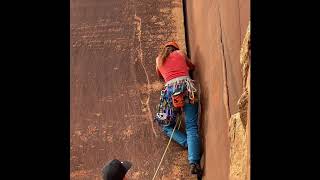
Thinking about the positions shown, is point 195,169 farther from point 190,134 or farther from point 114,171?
point 114,171

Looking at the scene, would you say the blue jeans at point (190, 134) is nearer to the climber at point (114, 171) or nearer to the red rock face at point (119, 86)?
the red rock face at point (119, 86)

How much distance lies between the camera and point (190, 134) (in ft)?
16.0

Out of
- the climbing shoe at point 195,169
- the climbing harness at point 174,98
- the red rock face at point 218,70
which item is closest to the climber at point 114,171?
the red rock face at point 218,70

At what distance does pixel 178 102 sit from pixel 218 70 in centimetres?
60

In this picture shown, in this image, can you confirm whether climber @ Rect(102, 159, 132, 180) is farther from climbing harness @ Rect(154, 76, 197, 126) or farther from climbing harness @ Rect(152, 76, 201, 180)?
climbing harness @ Rect(154, 76, 197, 126)

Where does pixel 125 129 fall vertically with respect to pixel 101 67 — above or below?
below

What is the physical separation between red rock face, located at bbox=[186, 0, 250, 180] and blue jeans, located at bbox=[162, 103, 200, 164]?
0.07 m

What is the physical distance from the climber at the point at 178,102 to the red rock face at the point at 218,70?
93mm

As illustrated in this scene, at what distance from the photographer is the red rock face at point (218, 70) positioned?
3.82m

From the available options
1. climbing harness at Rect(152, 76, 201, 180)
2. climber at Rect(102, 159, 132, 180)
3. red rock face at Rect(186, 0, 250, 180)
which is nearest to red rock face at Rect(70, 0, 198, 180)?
climbing harness at Rect(152, 76, 201, 180)
